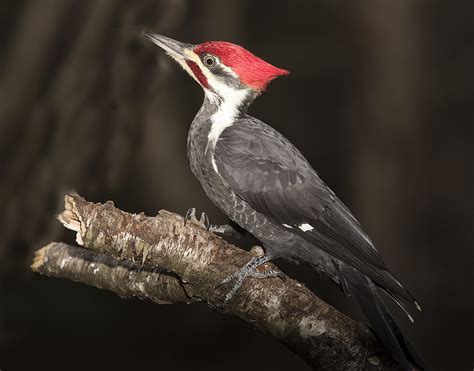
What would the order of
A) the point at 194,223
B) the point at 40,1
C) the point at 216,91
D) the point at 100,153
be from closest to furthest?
the point at 194,223, the point at 216,91, the point at 40,1, the point at 100,153

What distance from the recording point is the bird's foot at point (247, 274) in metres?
1.83

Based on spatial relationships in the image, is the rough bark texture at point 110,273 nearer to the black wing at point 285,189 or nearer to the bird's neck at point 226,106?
the black wing at point 285,189

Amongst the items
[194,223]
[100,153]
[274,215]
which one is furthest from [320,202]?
[100,153]

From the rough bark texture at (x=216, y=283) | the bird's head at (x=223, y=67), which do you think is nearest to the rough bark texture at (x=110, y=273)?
the rough bark texture at (x=216, y=283)

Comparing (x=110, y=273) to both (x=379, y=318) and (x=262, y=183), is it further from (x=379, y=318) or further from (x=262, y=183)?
(x=379, y=318)

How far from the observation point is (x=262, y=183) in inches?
77.1

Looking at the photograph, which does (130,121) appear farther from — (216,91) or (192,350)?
(192,350)

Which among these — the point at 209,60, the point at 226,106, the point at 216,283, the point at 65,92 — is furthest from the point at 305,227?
the point at 65,92

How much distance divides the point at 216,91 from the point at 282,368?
2.17m

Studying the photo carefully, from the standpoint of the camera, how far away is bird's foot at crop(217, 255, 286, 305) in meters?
1.83

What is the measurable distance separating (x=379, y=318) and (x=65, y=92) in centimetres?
131

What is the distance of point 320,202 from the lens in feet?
6.41

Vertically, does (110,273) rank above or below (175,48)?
below

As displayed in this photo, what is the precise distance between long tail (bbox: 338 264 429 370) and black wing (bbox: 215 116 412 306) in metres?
0.09
